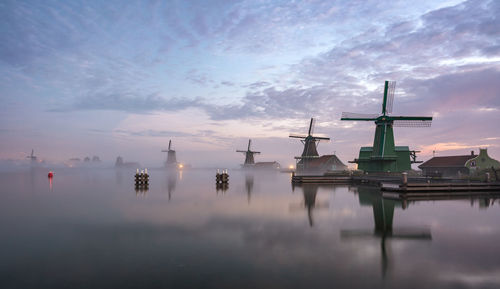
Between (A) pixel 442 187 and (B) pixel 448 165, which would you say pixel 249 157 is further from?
(A) pixel 442 187

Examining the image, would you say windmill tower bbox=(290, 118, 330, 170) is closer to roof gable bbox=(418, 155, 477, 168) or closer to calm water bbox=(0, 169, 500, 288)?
roof gable bbox=(418, 155, 477, 168)

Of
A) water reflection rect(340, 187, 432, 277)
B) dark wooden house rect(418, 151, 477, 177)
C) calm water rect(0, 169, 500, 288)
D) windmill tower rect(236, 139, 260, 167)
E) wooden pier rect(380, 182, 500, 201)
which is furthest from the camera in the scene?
windmill tower rect(236, 139, 260, 167)

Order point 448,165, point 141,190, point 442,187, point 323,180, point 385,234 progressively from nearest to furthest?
point 385,234 < point 442,187 < point 141,190 < point 323,180 < point 448,165

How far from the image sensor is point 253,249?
11922 millimetres

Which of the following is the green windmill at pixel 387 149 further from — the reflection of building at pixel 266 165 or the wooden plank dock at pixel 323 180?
the reflection of building at pixel 266 165

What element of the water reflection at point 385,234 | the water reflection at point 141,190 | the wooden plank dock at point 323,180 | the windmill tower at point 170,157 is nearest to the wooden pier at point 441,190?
the water reflection at point 385,234

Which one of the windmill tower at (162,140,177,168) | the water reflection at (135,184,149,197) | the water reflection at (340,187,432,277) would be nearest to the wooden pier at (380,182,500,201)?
the water reflection at (340,187,432,277)

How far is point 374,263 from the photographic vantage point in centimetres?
1017

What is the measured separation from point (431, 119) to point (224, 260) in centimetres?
4696

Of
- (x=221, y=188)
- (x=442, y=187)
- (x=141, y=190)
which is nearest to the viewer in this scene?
(x=442, y=187)

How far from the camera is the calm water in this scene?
8.75m

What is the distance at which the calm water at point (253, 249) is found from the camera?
8.75 metres

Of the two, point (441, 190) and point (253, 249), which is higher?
point (441, 190)

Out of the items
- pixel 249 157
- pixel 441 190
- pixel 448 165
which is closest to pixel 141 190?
pixel 441 190
